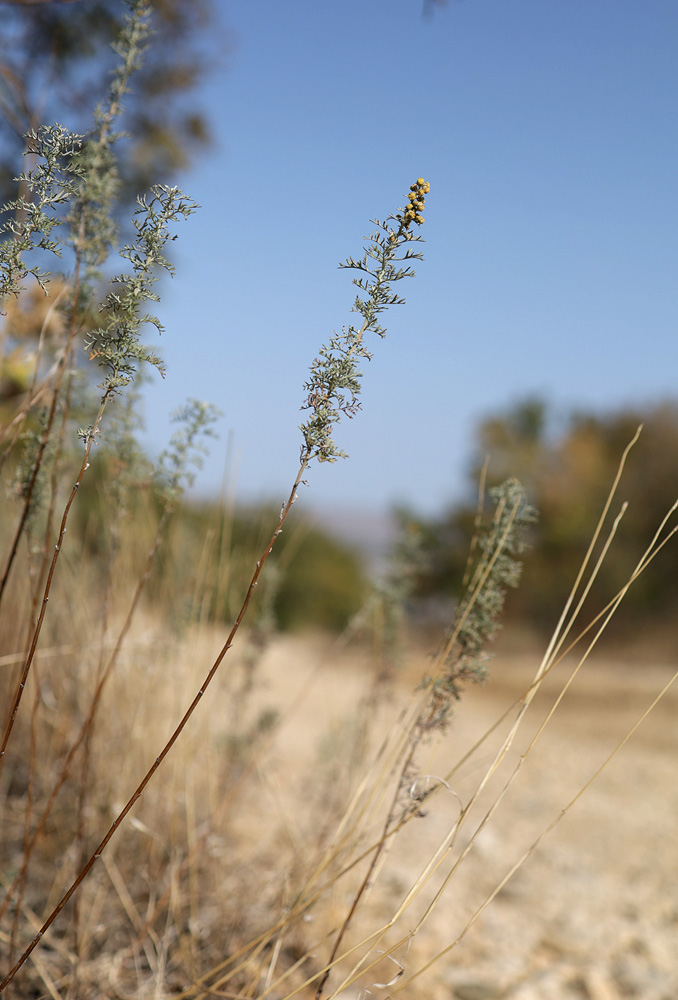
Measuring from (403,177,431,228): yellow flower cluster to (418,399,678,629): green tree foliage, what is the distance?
6113 mm

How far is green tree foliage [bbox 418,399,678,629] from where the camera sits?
7.18 metres

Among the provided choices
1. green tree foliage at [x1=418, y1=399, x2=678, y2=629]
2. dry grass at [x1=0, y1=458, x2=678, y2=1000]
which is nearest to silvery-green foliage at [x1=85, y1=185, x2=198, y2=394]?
dry grass at [x1=0, y1=458, x2=678, y2=1000]

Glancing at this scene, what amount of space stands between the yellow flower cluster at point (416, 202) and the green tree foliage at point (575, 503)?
6113mm

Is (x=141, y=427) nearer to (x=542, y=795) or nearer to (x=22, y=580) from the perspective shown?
(x=22, y=580)

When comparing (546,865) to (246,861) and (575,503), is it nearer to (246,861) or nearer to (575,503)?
(246,861)

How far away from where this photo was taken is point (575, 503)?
25.0 ft

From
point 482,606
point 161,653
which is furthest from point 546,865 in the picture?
point 482,606

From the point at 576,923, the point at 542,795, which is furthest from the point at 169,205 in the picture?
the point at 542,795

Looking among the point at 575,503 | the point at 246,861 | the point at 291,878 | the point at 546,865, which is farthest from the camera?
the point at 575,503

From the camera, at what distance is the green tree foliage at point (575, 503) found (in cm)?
718

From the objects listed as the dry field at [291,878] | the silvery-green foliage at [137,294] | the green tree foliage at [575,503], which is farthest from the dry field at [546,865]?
the green tree foliage at [575,503]

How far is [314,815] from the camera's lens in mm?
1946

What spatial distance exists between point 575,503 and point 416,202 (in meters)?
7.42

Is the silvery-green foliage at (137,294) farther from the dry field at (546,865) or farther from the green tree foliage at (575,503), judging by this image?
the green tree foliage at (575,503)
